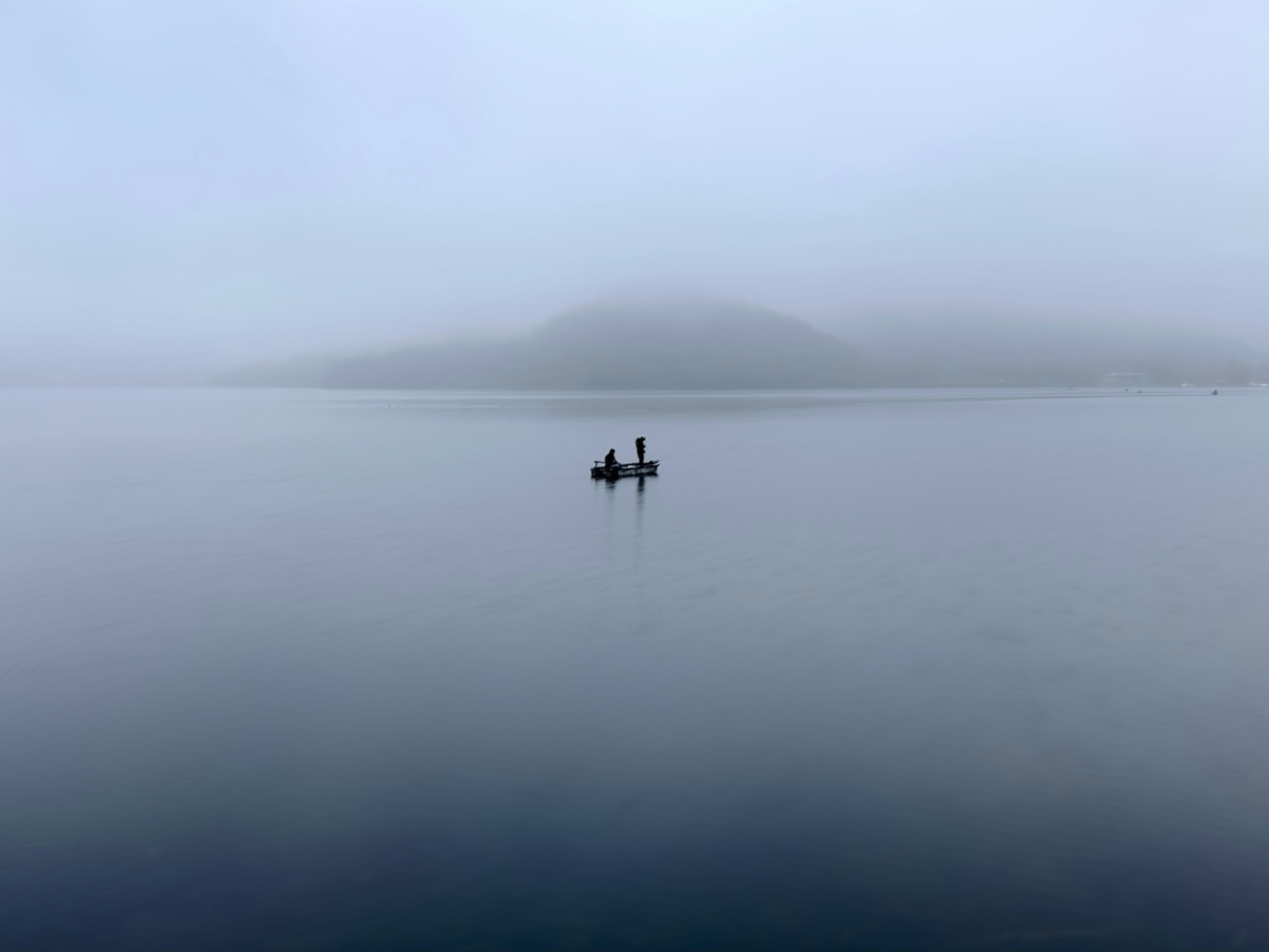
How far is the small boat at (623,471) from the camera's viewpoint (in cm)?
5162

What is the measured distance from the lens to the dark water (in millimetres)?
10438

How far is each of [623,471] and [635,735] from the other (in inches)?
1499

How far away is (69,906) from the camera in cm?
1042

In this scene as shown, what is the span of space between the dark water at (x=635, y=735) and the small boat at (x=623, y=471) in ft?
47.3

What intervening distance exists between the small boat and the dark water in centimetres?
1441

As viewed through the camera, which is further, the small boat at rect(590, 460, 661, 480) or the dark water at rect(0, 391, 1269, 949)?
the small boat at rect(590, 460, 661, 480)

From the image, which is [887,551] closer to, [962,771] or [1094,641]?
[1094,641]

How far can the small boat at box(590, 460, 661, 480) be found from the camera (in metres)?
51.6

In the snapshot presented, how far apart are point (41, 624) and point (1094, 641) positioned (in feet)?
88.5

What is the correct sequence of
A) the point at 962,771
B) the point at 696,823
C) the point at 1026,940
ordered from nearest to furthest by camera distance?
the point at 1026,940 < the point at 696,823 < the point at 962,771

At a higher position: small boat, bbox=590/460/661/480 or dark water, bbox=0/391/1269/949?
small boat, bbox=590/460/661/480

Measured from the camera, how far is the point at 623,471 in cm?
5303

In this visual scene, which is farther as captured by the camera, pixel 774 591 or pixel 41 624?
pixel 774 591

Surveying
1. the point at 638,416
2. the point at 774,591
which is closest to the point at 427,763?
the point at 774,591
